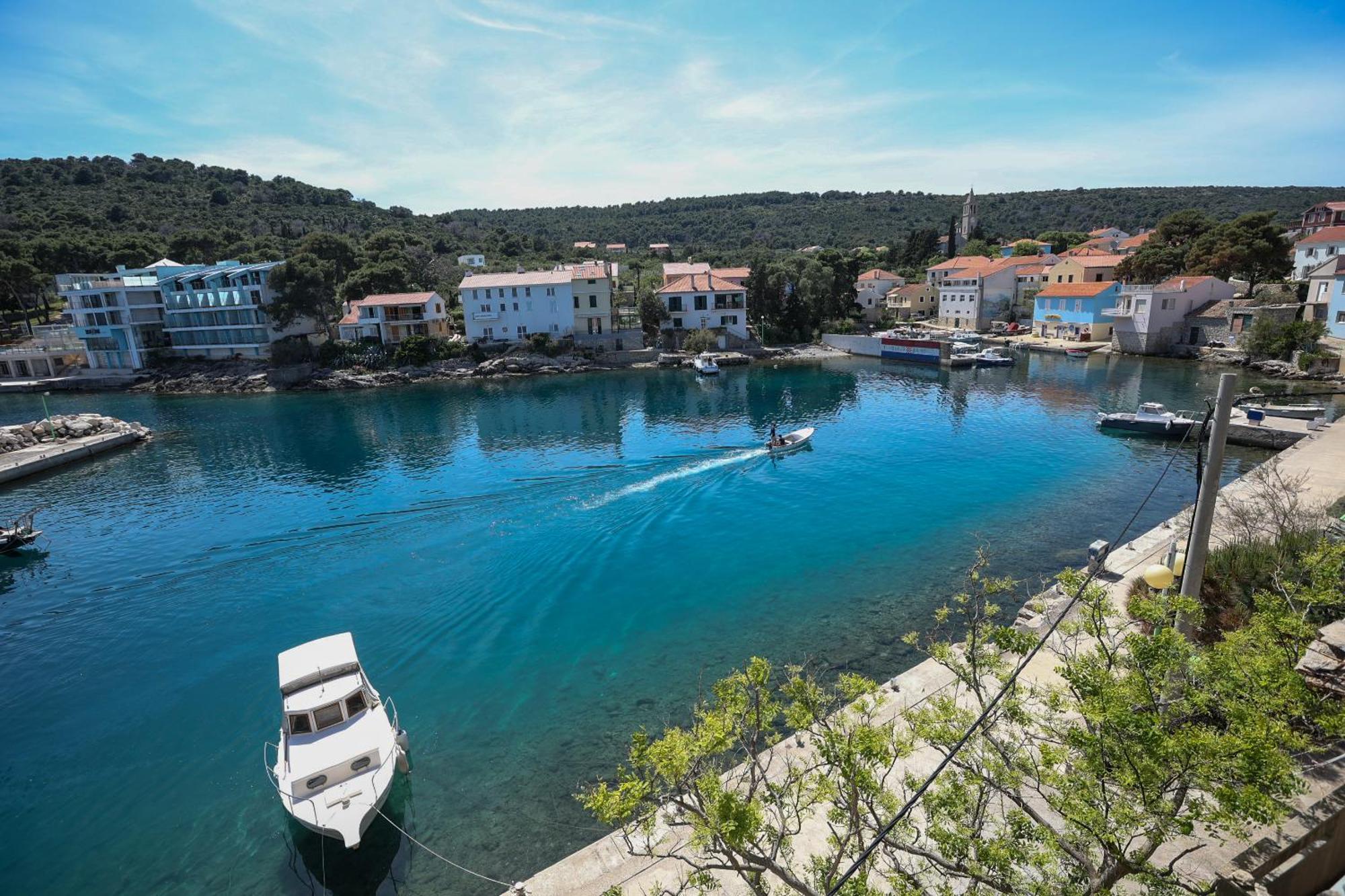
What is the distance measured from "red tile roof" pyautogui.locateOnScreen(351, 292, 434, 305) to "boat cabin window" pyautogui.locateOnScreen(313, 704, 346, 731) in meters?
69.8

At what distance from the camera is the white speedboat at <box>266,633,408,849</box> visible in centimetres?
1306

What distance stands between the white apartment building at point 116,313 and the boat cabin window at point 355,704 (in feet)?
290

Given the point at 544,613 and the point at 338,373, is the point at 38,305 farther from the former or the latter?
the point at 544,613

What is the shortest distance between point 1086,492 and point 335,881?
1321 inches

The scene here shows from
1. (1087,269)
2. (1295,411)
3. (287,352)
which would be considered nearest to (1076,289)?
(1087,269)

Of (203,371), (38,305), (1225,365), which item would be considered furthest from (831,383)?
(38,305)

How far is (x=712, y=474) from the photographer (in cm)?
3575

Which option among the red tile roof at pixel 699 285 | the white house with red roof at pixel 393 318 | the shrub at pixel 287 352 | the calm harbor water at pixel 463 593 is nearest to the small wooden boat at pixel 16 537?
the calm harbor water at pixel 463 593

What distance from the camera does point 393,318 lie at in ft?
258

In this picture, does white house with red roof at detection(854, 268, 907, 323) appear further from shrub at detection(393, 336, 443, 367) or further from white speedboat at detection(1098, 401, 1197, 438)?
shrub at detection(393, 336, 443, 367)

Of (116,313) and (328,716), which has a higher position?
(116,313)

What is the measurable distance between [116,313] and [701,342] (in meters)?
73.2

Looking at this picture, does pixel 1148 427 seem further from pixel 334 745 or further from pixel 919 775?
pixel 334 745

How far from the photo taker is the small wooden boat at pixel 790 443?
1564 inches
